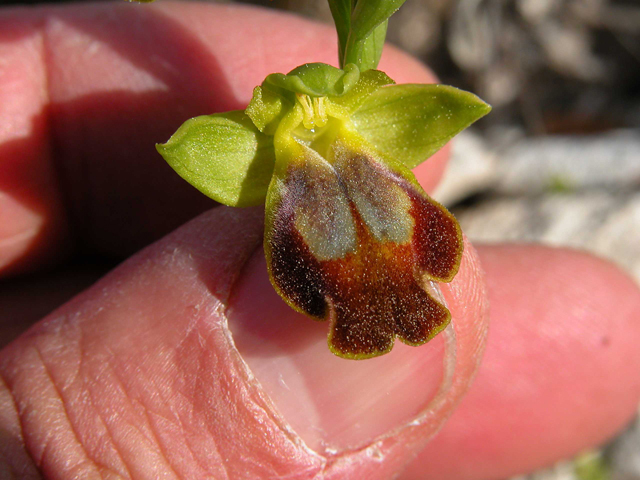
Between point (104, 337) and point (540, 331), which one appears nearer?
point (104, 337)

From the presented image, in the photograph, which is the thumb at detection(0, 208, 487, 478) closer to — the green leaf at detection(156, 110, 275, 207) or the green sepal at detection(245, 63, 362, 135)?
the green leaf at detection(156, 110, 275, 207)

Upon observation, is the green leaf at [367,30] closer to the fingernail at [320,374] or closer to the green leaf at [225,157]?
the green leaf at [225,157]

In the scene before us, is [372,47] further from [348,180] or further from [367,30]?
[348,180]

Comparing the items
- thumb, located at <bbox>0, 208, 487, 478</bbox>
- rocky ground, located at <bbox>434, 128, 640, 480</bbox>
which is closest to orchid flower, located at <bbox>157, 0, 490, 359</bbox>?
thumb, located at <bbox>0, 208, 487, 478</bbox>

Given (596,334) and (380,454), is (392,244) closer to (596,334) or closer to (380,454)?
(380,454)

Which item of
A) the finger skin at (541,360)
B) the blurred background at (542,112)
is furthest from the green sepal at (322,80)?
the blurred background at (542,112)

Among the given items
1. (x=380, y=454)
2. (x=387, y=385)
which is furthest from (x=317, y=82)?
(x=380, y=454)

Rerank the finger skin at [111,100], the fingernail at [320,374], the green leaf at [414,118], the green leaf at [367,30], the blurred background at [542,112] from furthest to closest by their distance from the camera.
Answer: the blurred background at [542,112] → the finger skin at [111,100] → the fingernail at [320,374] → the green leaf at [414,118] → the green leaf at [367,30]
